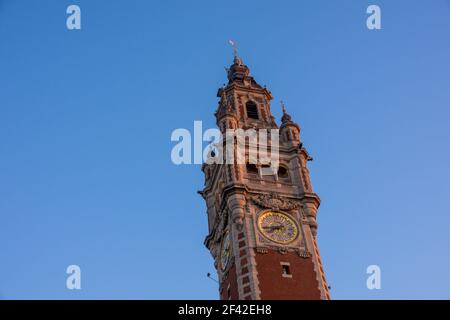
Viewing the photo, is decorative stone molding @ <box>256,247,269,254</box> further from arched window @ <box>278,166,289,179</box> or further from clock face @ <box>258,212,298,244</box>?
arched window @ <box>278,166,289,179</box>

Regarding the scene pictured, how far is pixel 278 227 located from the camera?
175 feet

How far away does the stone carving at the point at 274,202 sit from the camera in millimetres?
54625

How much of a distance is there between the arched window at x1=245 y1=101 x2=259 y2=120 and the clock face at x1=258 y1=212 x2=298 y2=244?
1430 cm

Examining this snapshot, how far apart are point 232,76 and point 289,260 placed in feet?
86.8

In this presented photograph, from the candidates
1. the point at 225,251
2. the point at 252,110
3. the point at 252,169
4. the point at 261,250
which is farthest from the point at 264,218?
the point at 252,110

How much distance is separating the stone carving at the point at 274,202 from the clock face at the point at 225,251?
3.59 metres

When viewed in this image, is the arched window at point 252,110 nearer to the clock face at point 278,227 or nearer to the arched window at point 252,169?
the arched window at point 252,169

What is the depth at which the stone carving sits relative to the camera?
54.6 meters

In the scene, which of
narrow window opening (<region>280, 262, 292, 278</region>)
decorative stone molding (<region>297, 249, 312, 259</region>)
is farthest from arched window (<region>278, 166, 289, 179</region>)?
narrow window opening (<region>280, 262, 292, 278</region>)

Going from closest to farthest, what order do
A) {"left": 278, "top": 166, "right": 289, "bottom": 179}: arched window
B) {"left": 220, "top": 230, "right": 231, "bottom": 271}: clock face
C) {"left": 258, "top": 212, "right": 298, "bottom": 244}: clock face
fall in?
{"left": 258, "top": 212, "right": 298, "bottom": 244}: clock face < {"left": 220, "top": 230, "right": 231, "bottom": 271}: clock face < {"left": 278, "top": 166, "right": 289, "bottom": 179}: arched window

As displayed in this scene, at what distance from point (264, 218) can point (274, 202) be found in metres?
1.91
